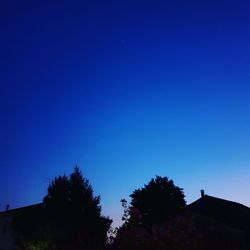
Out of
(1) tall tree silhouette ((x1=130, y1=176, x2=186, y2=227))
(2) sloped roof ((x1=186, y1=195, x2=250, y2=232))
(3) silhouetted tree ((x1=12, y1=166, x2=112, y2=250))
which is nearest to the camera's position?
(3) silhouetted tree ((x1=12, y1=166, x2=112, y2=250))

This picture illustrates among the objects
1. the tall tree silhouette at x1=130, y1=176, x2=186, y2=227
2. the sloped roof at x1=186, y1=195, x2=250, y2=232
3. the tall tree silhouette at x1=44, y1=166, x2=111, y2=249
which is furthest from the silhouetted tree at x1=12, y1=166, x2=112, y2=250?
the tall tree silhouette at x1=130, y1=176, x2=186, y2=227

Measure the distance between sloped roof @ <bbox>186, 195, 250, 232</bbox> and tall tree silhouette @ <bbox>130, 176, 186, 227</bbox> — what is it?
42.4 feet

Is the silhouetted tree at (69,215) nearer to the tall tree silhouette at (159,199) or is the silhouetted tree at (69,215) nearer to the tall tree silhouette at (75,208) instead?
the tall tree silhouette at (75,208)

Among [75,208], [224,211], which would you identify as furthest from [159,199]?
[75,208]

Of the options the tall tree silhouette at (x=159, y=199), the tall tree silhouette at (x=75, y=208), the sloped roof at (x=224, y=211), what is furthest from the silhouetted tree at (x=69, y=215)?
the tall tree silhouette at (x=159, y=199)

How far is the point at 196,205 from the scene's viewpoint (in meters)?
46.4

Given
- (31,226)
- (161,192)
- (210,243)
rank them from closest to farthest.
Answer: (210,243) < (31,226) < (161,192)

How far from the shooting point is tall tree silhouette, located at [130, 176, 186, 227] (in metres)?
59.6

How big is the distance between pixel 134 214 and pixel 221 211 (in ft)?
91.7

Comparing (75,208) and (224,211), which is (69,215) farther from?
(224,211)

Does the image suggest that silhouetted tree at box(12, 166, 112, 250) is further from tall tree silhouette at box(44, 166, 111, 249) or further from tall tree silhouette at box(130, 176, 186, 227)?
tall tree silhouette at box(130, 176, 186, 227)

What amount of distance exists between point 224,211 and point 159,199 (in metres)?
18.0

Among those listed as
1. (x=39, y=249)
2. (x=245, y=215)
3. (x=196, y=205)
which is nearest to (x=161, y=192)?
(x=196, y=205)

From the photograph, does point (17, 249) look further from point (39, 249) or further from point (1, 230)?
point (39, 249)
